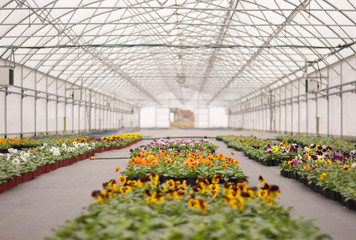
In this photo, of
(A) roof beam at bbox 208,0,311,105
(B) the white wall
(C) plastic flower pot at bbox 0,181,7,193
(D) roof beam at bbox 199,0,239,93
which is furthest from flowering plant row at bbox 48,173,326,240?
(B) the white wall

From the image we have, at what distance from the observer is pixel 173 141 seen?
13734 millimetres

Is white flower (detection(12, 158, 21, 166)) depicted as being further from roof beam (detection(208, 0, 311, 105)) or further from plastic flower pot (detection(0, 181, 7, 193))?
roof beam (detection(208, 0, 311, 105))

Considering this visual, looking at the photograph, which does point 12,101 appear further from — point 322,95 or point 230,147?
point 322,95

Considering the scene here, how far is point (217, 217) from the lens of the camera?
3.38m

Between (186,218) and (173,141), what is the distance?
10194mm

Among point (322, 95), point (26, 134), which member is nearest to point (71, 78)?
point (26, 134)

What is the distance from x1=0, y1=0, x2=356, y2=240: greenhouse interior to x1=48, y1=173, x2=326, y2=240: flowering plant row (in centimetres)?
2

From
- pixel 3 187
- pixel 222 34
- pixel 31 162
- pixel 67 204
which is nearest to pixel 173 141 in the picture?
pixel 31 162

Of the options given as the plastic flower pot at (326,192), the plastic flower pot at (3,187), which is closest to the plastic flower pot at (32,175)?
the plastic flower pot at (3,187)

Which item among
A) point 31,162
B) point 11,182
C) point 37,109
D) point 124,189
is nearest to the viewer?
point 124,189

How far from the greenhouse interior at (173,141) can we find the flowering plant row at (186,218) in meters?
0.02

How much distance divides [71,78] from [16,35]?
12922 mm

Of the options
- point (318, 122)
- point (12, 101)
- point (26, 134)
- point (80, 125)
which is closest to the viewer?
point (12, 101)

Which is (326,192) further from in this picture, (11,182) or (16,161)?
(16,161)
